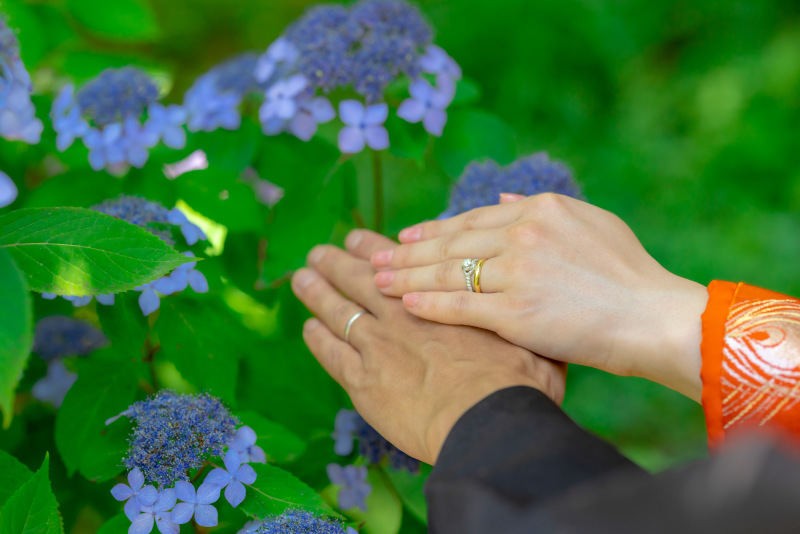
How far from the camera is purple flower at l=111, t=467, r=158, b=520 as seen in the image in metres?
0.74

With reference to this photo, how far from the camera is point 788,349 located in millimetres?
824

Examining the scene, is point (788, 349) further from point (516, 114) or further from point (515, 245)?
point (516, 114)

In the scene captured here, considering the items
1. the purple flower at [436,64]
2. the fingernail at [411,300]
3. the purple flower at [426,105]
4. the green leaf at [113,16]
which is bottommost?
the fingernail at [411,300]

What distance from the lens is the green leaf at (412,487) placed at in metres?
1.10

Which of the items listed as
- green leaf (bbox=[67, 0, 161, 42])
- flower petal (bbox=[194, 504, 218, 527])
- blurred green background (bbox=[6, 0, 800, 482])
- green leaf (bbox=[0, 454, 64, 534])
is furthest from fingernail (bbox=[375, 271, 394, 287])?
blurred green background (bbox=[6, 0, 800, 482])

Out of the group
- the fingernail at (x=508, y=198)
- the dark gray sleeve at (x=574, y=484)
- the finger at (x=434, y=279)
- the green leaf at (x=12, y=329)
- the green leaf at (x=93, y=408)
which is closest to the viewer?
the dark gray sleeve at (x=574, y=484)

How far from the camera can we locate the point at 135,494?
0.75 m

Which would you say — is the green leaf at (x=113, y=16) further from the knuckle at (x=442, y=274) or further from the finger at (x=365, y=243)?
the knuckle at (x=442, y=274)

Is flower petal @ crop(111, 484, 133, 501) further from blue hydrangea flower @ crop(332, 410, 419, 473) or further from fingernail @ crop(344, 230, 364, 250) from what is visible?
fingernail @ crop(344, 230, 364, 250)

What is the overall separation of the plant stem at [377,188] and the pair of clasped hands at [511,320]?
256mm

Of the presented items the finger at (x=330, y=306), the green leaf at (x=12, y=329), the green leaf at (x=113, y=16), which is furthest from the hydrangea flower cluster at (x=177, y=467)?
the green leaf at (x=113, y=16)

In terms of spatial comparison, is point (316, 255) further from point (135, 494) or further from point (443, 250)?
point (135, 494)

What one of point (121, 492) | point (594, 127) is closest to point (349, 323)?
point (121, 492)

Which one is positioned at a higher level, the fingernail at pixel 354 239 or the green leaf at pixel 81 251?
the green leaf at pixel 81 251
